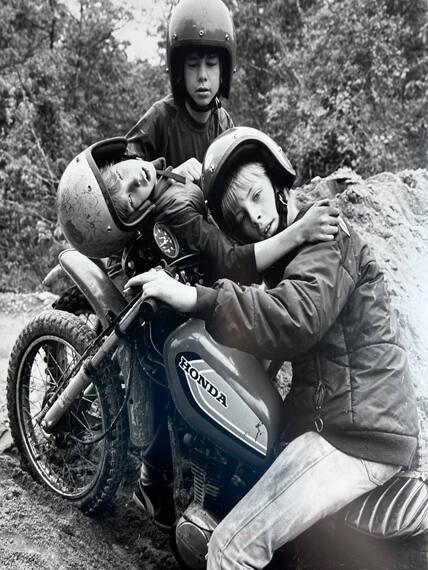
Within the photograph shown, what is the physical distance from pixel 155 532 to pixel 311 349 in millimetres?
1346

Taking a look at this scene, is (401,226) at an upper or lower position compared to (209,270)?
lower

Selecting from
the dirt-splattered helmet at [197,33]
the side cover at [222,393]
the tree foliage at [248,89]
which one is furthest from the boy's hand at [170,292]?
the tree foliage at [248,89]

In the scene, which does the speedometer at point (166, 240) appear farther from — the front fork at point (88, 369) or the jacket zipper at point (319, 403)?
the jacket zipper at point (319, 403)

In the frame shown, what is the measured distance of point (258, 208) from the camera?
2408 millimetres

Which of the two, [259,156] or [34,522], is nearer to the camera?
[259,156]

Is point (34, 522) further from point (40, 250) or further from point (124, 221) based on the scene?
point (40, 250)

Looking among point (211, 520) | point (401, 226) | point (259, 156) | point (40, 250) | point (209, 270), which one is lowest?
point (40, 250)

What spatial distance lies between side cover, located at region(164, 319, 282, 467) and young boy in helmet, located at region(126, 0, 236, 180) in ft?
4.69

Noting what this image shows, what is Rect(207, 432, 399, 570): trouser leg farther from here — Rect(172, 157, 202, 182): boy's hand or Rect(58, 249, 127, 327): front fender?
Rect(172, 157, 202, 182): boy's hand

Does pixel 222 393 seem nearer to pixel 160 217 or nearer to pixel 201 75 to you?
pixel 160 217

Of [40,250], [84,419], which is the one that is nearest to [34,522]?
[84,419]

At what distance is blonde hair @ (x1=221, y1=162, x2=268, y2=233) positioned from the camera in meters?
2.40

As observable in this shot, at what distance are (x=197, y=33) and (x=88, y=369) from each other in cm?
180

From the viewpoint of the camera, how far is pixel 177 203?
263 cm
